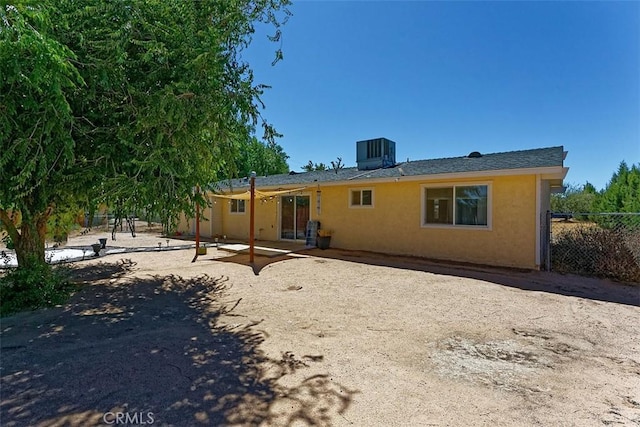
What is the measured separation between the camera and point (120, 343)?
379 centimetres

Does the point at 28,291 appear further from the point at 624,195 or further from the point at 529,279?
the point at 624,195

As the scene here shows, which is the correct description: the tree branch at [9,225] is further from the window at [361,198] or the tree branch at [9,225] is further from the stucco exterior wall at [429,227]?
the window at [361,198]

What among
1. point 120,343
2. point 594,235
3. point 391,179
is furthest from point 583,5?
point 120,343

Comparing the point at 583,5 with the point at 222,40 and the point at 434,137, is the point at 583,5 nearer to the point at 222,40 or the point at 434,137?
the point at 222,40

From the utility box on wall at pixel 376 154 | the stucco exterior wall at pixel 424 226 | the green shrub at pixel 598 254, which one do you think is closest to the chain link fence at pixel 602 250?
the green shrub at pixel 598 254

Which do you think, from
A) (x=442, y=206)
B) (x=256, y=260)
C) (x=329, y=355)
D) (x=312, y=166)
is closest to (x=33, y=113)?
(x=329, y=355)

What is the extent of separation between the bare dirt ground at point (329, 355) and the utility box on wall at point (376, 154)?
792 cm

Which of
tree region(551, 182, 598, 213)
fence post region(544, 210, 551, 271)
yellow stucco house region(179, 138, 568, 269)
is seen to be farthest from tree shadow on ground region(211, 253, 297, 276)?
tree region(551, 182, 598, 213)

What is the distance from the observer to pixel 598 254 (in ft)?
24.7

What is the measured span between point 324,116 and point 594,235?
1517 centimetres

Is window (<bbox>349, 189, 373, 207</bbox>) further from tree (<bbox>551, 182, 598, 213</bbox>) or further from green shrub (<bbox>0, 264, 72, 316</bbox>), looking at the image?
tree (<bbox>551, 182, 598, 213</bbox>)

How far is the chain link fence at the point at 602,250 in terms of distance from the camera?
7.15 metres

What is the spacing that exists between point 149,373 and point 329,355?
1.79 metres

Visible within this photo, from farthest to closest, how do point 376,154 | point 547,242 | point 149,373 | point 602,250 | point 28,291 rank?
1. point 376,154
2. point 547,242
3. point 602,250
4. point 28,291
5. point 149,373
